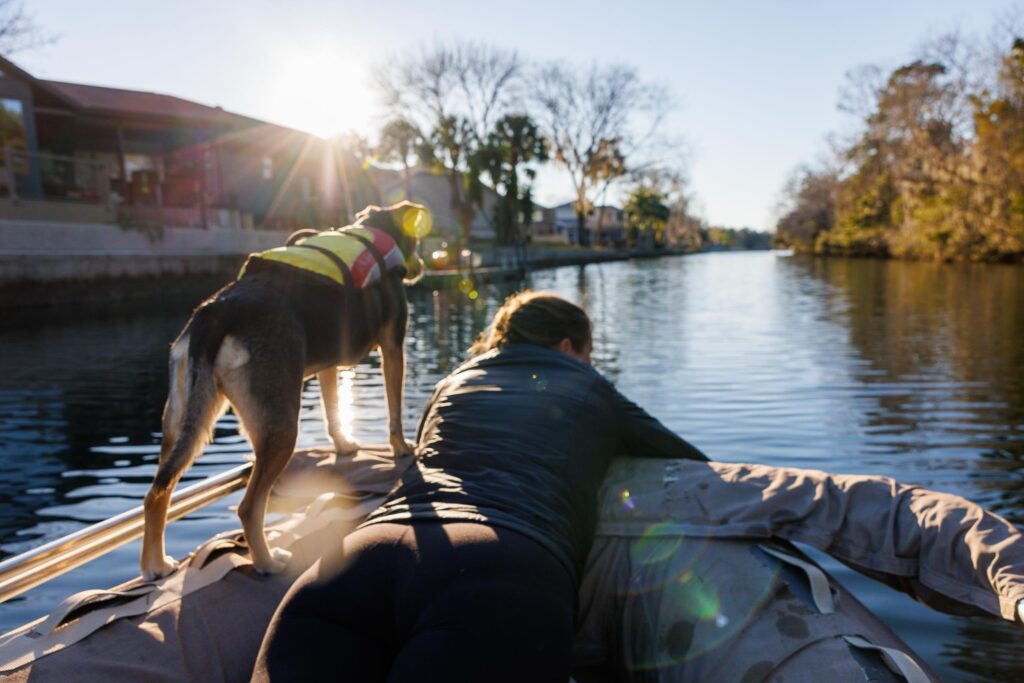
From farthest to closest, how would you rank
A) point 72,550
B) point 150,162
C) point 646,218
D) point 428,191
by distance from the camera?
point 646,218
point 428,191
point 150,162
point 72,550

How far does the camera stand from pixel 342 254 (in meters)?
3.97

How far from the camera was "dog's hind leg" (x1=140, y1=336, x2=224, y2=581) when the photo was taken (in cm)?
298

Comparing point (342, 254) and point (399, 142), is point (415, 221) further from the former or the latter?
point (399, 142)

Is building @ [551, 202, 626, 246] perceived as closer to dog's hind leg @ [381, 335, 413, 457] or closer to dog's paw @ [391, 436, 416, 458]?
dog's hind leg @ [381, 335, 413, 457]

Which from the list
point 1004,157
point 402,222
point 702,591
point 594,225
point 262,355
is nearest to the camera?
point 702,591

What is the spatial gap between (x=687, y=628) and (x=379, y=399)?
714cm

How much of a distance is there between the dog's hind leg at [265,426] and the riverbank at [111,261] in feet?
57.3

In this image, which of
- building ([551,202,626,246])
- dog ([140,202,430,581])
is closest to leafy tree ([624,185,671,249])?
building ([551,202,626,246])

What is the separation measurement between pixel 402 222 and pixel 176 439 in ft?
7.12

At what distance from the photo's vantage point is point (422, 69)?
46.4m

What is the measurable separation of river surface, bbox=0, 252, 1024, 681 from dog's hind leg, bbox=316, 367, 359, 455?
1.01 meters

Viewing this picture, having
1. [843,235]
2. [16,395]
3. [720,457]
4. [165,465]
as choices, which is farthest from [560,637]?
[843,235]

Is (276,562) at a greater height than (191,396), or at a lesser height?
lesser

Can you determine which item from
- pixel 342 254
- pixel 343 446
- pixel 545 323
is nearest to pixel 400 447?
pixel 343 446
